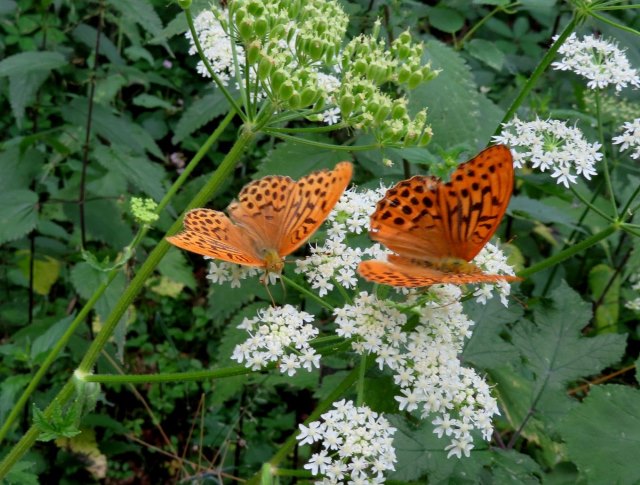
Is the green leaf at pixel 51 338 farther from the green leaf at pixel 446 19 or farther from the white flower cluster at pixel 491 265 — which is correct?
the green leaf at pixel 446 19

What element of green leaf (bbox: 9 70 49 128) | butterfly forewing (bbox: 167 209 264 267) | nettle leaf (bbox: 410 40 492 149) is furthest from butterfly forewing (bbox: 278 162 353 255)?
green leaf (bbox: 9 70 49 128)

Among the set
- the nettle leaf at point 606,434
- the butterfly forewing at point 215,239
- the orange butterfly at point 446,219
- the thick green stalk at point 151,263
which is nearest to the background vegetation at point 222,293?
the nettle leaf at point 606,434

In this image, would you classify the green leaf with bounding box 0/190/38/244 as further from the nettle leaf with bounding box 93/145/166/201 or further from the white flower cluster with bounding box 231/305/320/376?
the white flower cluster with bounding box 231/305/320/376

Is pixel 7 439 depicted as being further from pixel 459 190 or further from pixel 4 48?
pixel 459 190

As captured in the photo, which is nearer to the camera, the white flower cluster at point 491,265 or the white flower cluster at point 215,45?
the white flower cluster at point 491,265

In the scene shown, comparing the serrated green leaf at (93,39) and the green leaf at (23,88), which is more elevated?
the serrated green leaf at (93,39)

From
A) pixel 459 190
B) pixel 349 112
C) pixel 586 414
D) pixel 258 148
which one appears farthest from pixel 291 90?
pixel 258 148

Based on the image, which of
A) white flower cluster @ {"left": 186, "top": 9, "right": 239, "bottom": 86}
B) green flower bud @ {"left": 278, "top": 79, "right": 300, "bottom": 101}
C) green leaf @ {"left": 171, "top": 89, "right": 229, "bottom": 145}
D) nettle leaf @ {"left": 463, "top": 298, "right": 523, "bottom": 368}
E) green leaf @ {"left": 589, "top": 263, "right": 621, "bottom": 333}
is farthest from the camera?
green leaf @ {"left": 589, "top": 263, "right": 621, "bottom": 333}
